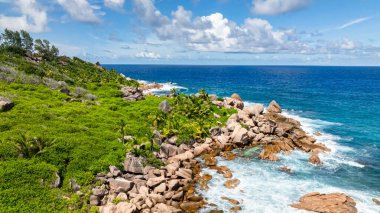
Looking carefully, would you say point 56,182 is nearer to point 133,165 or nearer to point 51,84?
point 133,165

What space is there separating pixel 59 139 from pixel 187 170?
18.3m

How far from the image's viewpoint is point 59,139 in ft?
131

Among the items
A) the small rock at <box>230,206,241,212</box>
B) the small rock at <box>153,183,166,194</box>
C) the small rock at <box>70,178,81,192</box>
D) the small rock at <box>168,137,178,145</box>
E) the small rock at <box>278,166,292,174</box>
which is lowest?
the small rock at <box>230,206,241,212</box>

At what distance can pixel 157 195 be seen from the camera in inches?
1275

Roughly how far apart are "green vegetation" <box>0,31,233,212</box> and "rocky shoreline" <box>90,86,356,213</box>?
1.97 metres

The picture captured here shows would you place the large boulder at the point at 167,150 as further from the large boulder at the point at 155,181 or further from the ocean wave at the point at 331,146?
the ocean wave at the point at 331,146

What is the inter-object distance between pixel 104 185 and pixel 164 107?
33794mm

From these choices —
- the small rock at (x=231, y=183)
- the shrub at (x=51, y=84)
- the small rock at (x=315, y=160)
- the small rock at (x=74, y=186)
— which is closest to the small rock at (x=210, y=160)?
the small rock at (x=231, y=183)

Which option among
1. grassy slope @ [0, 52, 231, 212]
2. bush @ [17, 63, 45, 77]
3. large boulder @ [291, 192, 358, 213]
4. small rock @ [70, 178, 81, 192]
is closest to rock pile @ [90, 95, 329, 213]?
small rock @ [70, 178, 81, 192]

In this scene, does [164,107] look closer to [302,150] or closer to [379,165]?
[302,150]

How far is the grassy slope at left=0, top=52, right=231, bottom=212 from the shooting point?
29609 millimetres

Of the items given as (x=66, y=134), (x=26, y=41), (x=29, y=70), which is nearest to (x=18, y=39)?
(x=26, y=41)

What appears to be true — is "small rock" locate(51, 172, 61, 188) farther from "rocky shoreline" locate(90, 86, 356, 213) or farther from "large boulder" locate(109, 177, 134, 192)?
"large boulder" locate(109, 177, 134, 192)

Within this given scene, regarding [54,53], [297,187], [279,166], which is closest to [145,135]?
[279,166]
